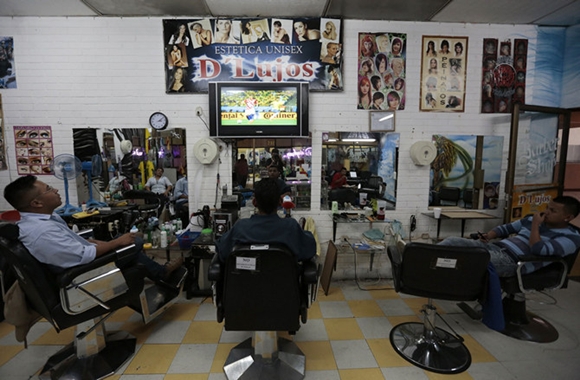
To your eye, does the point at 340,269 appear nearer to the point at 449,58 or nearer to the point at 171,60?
the point at 449,58

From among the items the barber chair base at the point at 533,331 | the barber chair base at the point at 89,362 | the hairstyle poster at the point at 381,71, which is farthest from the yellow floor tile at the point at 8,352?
the barber chair base at the point at 533,331

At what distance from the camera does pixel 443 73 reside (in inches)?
130

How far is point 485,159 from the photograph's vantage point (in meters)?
3.42

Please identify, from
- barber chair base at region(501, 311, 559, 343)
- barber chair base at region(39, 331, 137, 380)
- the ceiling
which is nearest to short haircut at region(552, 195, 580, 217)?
barber chair base at region(501, 311, 559, 343)

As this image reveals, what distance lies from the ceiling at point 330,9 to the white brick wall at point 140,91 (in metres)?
0.11

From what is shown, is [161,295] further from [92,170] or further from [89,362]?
[92,170]

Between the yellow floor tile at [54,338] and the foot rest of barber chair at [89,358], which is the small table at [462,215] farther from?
the yellow floor tile at [54,338]

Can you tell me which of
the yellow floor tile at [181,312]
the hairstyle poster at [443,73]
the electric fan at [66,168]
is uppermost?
the hairstyle poster at [443,73]

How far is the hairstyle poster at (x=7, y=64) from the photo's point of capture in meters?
3.07

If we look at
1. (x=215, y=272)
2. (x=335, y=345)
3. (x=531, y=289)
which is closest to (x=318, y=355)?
(x=335, y=345)

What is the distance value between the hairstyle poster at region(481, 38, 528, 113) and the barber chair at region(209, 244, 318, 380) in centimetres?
314

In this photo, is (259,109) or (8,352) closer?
(8,352)

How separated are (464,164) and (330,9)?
236cm

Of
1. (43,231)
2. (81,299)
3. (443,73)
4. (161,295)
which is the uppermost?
(443,73)
